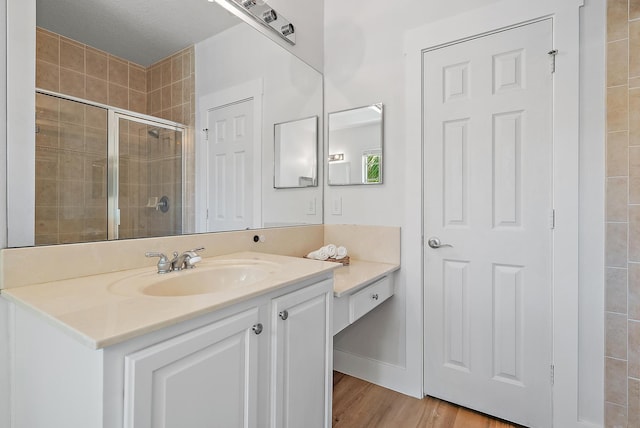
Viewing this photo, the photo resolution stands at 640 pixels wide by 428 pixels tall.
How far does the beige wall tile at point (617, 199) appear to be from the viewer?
132cm

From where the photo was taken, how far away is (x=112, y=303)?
2.41ft

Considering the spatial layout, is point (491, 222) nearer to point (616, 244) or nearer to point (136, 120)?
point (616, 244)

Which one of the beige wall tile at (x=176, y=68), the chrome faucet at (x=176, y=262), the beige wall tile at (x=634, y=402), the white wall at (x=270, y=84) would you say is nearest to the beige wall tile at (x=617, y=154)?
the beige wall tile at (x=634, y=402)

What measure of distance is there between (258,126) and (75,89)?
874 mm

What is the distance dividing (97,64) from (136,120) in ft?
0.67

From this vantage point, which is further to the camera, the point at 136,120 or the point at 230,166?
the point at 230,166

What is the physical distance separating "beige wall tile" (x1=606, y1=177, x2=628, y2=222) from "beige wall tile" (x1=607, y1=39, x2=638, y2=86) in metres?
0.42

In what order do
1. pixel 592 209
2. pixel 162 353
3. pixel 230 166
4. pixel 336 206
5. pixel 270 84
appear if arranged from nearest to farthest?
1. pixel 162 353
2. pixel 592 209
3. pixel 230 166
4. pixel 270 84
5. pixel 336 206

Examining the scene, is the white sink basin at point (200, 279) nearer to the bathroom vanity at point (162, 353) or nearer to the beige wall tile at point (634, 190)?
the bathroom vanity at point (162, 353)

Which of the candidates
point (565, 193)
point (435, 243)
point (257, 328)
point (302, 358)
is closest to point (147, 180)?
point (257, 328)

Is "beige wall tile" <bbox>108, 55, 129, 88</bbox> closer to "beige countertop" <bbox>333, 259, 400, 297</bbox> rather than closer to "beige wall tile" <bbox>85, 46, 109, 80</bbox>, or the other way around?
"beige wall tile" <bbox>85, 46, 109, 80</bbox>

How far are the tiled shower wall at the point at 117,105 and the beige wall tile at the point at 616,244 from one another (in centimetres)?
185

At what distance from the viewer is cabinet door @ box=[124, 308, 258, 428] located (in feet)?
2.05

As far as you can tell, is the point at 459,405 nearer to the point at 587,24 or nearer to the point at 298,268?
the point at 298,268
